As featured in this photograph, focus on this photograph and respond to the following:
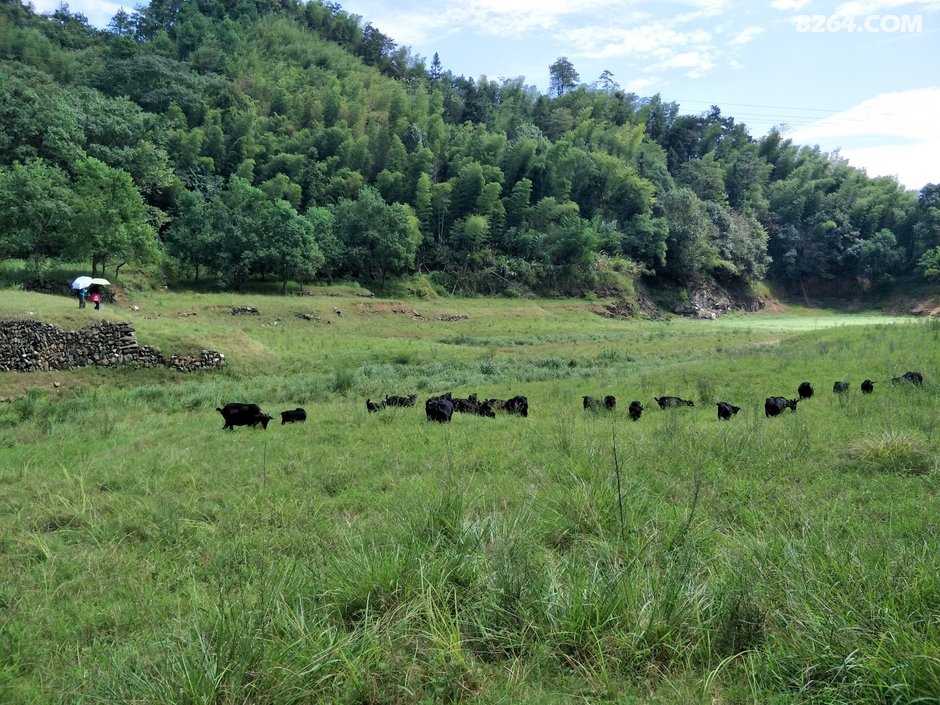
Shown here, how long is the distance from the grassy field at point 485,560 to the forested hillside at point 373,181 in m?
34.6

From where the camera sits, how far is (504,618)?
327 cm

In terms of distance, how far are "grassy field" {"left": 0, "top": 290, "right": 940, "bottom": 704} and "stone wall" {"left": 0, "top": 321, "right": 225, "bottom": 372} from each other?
9890mm

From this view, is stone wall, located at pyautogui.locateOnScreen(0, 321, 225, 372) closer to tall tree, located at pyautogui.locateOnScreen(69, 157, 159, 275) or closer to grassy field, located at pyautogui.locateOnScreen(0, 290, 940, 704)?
grassy field, located at pyautogui.locateOnScreen(0, 290, 940, 704)

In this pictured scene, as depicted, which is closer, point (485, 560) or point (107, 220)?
point (485, 560)

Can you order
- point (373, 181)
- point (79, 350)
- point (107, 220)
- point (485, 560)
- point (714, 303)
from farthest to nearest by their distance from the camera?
point (373, 181), point (714, 303), point (107, 220), point (79, 350), point (485, 560)

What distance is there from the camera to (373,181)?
2852 inches

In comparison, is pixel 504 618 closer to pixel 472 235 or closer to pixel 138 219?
pixel 138 219

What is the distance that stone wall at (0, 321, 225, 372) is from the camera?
1877 cm

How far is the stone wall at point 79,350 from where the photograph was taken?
61.6ft

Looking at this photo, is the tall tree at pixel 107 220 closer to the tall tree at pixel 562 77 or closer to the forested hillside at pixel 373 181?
the forested hillside at pixel 373 181

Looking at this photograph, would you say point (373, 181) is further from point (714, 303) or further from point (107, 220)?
point (714, 303)

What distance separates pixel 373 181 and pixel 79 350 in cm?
5703

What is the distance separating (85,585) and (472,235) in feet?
199

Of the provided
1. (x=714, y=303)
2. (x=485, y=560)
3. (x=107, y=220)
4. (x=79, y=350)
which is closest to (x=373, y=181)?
(x=107, y=220)
